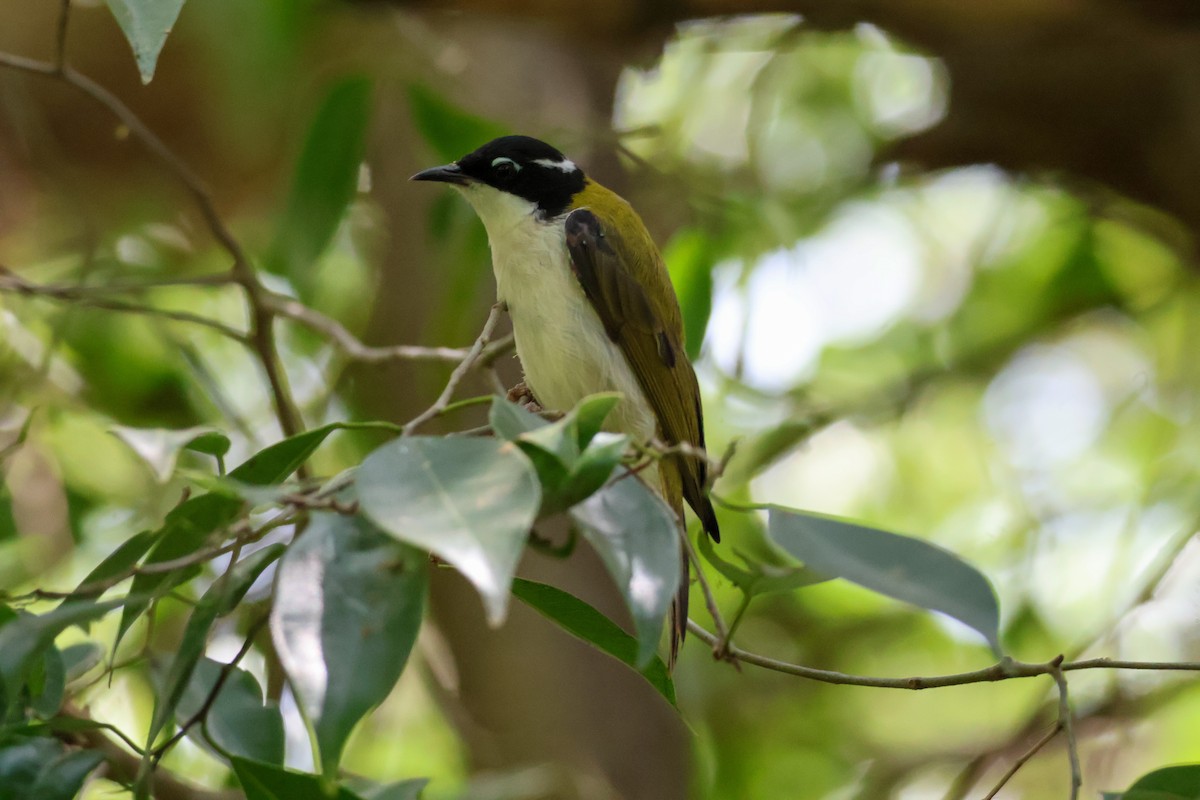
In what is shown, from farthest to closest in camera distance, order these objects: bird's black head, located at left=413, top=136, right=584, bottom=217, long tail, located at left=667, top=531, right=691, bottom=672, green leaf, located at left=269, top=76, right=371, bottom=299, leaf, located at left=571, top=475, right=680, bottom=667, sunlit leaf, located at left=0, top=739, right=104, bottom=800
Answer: green leaf, located at left=269, top=76, right=371, bottom=299 → bird's black head, located at left=413, top=136, right=584, bottom=217 → long tail, located at left=667, top=531, right=691, bottom=672 → sunlit leaf, located at left=0, top=739, right=104, bottom=800 → leaf, located at left=571, top=475, right=680, bottom=667

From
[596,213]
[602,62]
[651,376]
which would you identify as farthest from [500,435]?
[602,62]

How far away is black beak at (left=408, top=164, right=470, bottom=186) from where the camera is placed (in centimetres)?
270

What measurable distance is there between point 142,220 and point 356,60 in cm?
117

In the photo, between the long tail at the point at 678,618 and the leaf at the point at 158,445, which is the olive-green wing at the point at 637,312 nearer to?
the long tail at the point at 678,618

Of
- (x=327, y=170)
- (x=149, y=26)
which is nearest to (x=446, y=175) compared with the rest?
(x=327, y=170)

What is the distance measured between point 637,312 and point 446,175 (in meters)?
0.53

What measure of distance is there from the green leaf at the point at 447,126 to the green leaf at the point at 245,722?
1.76 meters

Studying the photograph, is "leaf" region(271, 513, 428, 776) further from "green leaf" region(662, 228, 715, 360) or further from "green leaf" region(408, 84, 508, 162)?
"green leaf" region(408, 84, 508, 162)

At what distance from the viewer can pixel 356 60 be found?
4402 mm

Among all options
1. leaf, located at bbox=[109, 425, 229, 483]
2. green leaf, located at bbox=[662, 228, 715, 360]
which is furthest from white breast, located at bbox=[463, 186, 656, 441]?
leaf, located at bbox=[109, 425, 229, 483]

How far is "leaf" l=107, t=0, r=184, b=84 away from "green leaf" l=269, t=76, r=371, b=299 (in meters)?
1.58

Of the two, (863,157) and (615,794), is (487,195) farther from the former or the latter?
(863,157)

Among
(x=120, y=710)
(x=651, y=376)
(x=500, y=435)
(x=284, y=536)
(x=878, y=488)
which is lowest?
(x=878, y=488)

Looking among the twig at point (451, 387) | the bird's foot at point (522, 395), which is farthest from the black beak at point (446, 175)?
the twig at point (451, 387)
